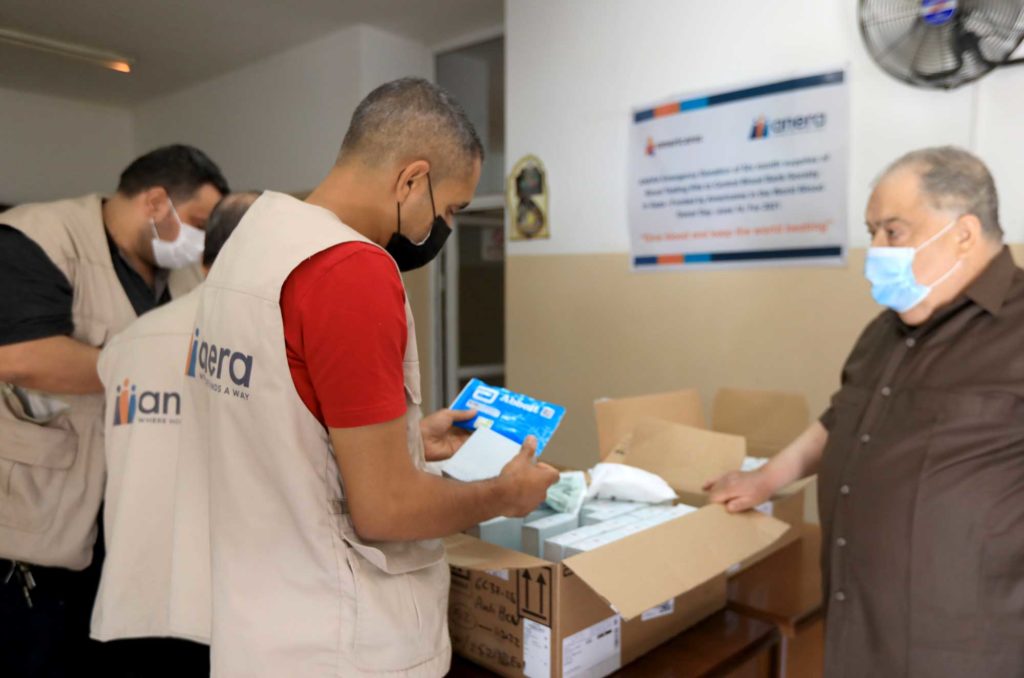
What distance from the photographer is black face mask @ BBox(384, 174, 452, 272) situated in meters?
1.03

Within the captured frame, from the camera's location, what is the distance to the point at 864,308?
2.18 meters

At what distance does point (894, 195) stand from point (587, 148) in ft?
→ 5.60

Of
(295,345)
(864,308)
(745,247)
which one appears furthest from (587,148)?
(295,345)

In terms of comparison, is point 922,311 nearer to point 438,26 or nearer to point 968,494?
point 968,494

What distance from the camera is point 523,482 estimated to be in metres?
1.00

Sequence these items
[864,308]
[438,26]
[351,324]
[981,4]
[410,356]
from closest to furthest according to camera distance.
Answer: [351,324] → [410,356] → [981,4] → [864,308] → [438,26]

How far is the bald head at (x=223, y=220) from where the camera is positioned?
4.91ft

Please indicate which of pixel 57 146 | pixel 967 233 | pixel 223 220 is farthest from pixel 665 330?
pixel 57 146

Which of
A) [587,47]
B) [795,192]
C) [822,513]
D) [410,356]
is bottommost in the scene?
[822,513]

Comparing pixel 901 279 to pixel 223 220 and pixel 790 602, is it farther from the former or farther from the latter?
pixel 223 220

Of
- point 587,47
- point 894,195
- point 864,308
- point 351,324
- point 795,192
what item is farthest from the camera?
point 587,47

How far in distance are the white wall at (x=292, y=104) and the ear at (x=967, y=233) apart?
10.8 ft

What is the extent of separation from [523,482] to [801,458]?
815mm

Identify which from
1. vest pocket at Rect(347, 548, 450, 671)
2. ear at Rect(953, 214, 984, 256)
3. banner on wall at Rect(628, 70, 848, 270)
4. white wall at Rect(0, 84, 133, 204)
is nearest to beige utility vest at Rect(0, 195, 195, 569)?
vest pocket at Rect(347, 548, 450, 671)
